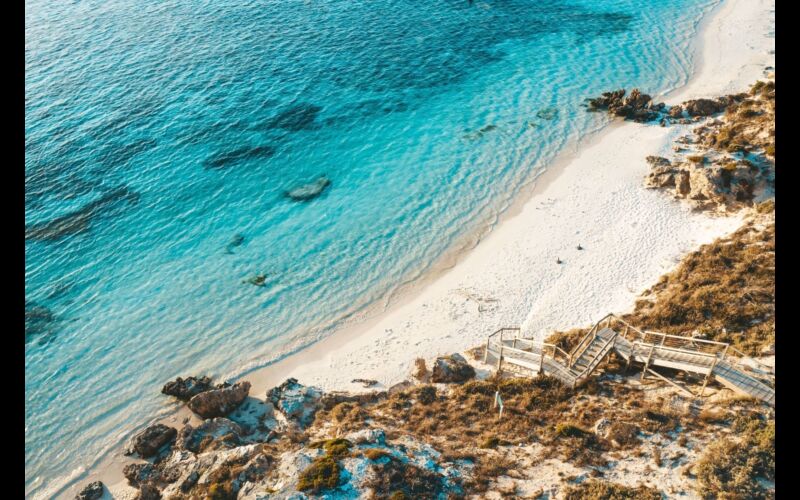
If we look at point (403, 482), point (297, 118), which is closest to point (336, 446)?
point (403, 482)

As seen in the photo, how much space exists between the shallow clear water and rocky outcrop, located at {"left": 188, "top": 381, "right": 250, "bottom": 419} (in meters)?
3.22

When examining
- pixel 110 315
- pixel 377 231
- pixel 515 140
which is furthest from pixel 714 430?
pixel 110 315

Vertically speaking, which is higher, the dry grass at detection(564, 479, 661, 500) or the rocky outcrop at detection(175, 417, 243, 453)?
the dry grass at detection(564, 479, 661, 500)

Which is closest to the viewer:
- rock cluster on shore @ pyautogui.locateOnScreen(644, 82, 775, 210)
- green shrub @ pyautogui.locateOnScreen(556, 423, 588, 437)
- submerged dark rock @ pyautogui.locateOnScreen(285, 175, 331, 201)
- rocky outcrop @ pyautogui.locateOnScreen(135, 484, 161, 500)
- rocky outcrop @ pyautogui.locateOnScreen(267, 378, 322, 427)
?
green shrub @ pyautogui.locateOnScreen(556, 423, 588, 437)

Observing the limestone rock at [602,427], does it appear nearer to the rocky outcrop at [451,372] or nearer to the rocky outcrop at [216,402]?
the rocky outcrop at [451,372]

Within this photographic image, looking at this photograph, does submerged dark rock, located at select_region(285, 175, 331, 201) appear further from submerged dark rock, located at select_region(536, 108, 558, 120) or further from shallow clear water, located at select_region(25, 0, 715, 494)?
→ submerged dark rock, located at select_region(536, 108, 558, 120)

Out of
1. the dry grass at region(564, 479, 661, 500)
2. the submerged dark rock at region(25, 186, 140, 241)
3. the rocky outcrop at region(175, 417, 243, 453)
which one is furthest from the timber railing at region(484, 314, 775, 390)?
the submerged dark rock at region(25, 186, 140, 241)

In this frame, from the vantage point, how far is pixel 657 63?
60.1 meters

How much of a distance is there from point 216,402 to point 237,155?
29925mm

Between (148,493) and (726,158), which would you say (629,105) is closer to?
(726,158)

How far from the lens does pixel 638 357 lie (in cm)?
2459

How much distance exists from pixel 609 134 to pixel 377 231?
27.5m

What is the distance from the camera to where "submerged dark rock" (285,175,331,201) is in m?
44.6

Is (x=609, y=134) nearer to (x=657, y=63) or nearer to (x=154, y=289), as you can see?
(x=657, y=63)
